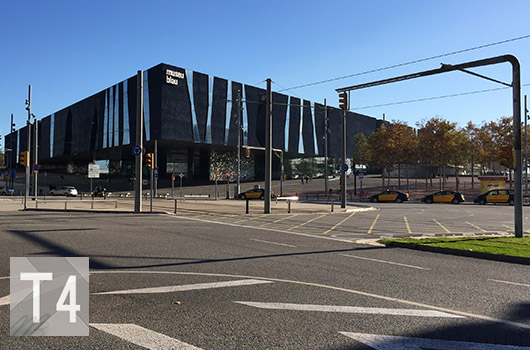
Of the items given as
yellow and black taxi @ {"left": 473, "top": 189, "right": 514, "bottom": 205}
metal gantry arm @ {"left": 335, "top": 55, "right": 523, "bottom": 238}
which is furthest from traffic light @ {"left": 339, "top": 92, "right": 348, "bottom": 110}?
yellow and black taxi @ {"left": 473, "top": 189, "right": 514, "bottom": 205}

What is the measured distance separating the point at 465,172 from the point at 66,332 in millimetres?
126894

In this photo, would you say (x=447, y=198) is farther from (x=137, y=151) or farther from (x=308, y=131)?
(x=308, y=131)

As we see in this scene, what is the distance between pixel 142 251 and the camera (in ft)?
33.5

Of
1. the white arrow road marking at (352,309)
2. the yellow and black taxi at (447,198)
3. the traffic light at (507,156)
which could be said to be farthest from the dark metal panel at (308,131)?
the white arrow road marking at (352,309)

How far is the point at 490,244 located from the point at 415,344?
28.8 ft

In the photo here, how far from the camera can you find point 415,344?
4.20 meters

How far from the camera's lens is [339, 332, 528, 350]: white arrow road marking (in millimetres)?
4121

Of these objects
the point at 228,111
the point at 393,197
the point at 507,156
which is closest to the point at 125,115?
the point at 228,111

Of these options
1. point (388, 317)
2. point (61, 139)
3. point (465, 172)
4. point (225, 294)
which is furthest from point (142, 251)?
point (465, 172)

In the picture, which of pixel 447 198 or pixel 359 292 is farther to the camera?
pixel 447 198

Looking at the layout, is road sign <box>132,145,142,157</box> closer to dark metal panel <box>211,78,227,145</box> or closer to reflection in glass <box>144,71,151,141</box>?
reflection in glass <box>144,71,151,141</box>

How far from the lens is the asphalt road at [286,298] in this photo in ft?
14.2

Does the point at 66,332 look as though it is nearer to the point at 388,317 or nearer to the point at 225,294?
the point at 225,294

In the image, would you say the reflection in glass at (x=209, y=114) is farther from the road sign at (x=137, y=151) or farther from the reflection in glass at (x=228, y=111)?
the road sign at (x=137, y=151)
